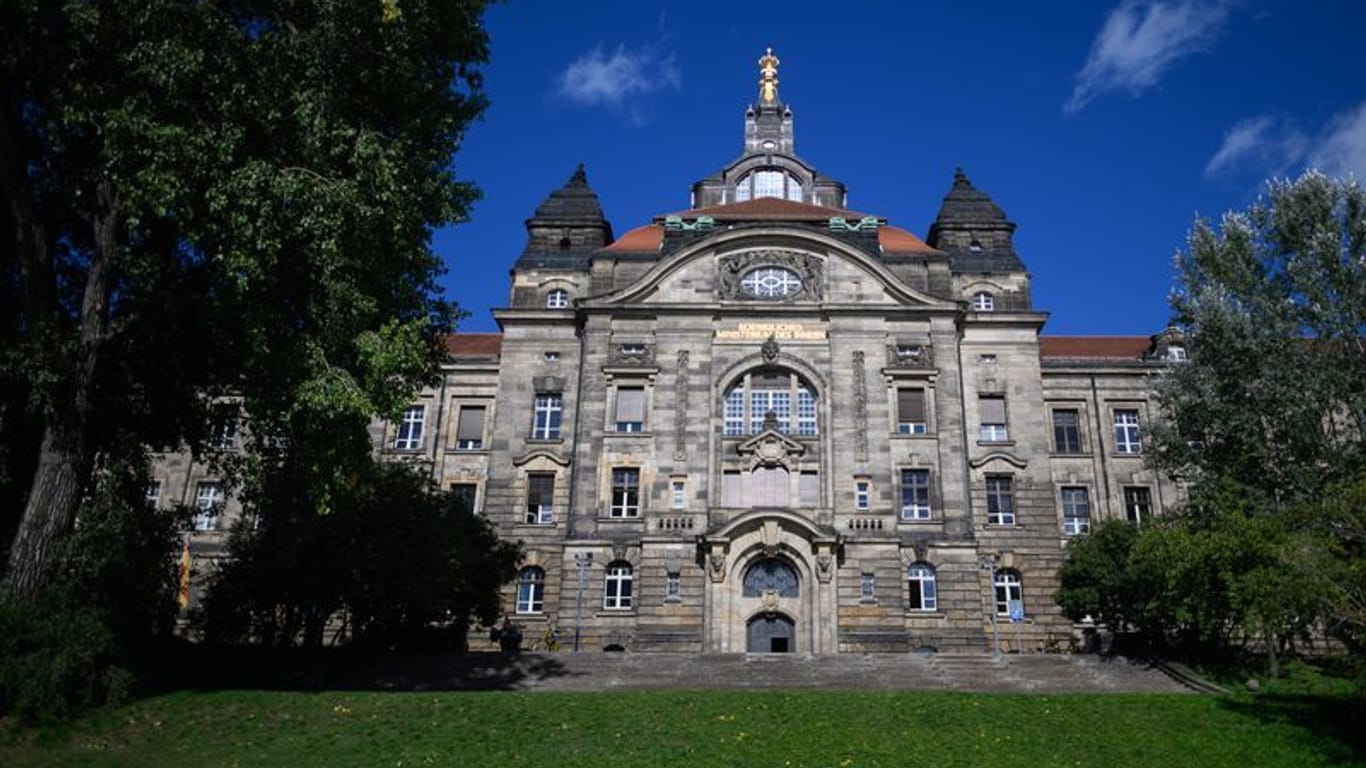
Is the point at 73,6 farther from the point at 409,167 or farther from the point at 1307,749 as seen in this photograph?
the point at 1307,749

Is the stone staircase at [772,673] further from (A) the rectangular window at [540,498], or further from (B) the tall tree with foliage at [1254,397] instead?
(A) the rectangular window at [540,498]

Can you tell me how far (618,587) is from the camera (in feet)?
116

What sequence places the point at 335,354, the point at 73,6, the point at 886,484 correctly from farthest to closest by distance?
→ the point at 886,484, the point at 335,354, the point at 73,6

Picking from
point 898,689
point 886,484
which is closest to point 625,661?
point 898,689

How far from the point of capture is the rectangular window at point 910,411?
37656 mm

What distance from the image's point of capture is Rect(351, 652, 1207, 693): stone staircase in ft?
88.0

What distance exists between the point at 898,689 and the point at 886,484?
10.9 metres

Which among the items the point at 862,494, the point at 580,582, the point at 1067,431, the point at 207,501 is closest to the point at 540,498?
the point at 580,582

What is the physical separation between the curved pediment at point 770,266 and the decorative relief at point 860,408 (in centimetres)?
235

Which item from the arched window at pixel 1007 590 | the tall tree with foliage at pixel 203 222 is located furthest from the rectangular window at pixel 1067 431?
the tall tree with foliage at pixel 203 222

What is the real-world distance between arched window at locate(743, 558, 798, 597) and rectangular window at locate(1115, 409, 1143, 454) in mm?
14949

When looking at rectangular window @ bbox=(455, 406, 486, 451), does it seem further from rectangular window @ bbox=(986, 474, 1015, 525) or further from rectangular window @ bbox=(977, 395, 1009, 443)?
rectangular window @ bbox=(986, 474, 1015, 525)

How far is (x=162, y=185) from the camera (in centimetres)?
1819

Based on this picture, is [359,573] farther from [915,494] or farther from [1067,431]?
[1067,431]
